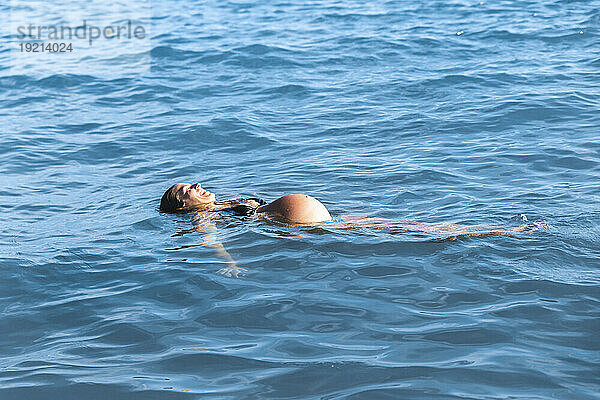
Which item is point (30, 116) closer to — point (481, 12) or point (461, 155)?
point (461, 155)

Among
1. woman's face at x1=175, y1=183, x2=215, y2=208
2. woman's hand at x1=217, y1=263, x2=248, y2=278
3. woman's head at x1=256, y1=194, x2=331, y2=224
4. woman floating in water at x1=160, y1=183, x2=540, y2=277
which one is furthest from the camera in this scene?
woman's face at x1=175, y1=183, x2=215, y2=208

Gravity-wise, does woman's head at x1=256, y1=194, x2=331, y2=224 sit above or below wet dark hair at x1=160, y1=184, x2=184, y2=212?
above

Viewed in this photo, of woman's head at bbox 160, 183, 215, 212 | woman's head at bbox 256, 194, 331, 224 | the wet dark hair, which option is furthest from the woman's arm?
woman's head at bbox 256, 194, 331, 224

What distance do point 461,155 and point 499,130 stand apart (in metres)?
1.17

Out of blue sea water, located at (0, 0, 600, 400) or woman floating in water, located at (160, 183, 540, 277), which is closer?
blue sea water, located at (0, 0, 600, 400)

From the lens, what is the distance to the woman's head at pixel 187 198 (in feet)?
27.4

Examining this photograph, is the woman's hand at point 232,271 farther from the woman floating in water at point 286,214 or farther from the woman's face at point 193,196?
the woman's face at point 193,196

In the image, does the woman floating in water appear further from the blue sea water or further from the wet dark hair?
the blue sea water

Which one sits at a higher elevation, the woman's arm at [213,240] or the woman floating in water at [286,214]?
the woman floating in water at [286,214]

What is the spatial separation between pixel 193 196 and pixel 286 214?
3.77ft

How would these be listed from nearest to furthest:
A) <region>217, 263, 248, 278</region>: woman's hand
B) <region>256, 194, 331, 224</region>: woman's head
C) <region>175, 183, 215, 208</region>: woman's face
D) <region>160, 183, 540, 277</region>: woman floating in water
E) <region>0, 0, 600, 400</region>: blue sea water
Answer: <region>0, 0, 600, 400</region>: blue sea water
<region>217, 263, 248, 278</region>: woman's hand
<region>160, 183, 540, 277</region>: woman floating in water
<region>256, 194, 331, 224</region>: woman's head
<region>175, 183, 215, 208</region>: woman's face

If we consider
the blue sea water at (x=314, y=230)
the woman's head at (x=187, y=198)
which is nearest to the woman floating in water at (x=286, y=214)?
the woman's head at (x=187, y=198)

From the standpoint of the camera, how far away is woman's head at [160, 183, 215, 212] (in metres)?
8.34

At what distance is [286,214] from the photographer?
7805mm
